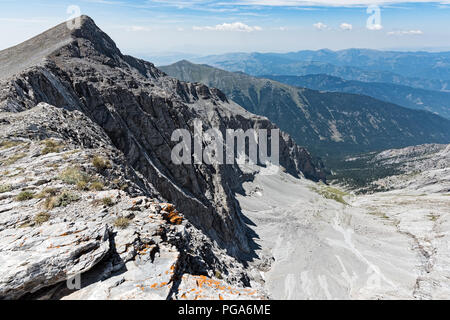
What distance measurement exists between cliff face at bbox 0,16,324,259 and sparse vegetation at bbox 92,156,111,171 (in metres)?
17.8

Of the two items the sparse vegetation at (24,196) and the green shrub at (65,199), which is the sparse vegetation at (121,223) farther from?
the sparse vegetation at (24,196)

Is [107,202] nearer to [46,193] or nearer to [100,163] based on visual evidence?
[46,193]

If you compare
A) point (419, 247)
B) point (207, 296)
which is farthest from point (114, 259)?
point (419, 247)

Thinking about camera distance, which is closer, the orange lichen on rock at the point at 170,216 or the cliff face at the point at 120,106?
the orange lichen on rock at the point at 170,216

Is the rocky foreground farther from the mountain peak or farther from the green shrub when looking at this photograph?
the mountain peak

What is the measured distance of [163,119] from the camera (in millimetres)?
61344

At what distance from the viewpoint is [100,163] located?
15.2 meters

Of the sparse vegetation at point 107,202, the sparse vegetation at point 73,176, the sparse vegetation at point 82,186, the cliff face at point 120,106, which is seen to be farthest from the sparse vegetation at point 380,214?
the sparse vegetation at point 82,186

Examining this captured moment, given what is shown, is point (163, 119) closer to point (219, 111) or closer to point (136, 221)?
point (136, 221)

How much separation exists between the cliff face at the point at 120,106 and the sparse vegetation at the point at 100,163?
17.8 meters

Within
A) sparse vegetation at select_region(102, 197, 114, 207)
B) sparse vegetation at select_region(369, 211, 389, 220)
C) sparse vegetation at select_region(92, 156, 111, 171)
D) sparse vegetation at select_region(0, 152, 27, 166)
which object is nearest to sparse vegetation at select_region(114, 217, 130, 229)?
sparse vegetation at select_region(102, 197, 114, 207)

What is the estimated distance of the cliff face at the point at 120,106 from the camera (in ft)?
124

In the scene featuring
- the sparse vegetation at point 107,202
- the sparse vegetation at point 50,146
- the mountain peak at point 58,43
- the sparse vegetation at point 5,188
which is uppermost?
the mountain peak at point 58,43
